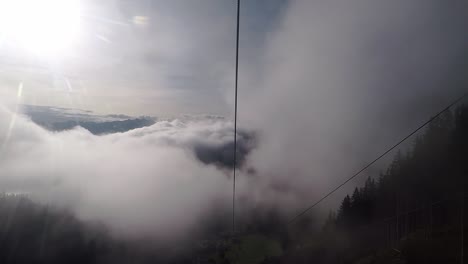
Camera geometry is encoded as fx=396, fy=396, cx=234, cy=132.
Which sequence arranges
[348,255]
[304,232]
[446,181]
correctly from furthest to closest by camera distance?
[304,232] → [348,255] → [446,181]

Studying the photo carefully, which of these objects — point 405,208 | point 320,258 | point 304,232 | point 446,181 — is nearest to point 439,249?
point 446,181

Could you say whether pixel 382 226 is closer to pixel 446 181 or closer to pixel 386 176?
pixel 386 176

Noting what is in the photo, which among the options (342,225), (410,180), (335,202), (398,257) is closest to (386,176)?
(410,180)

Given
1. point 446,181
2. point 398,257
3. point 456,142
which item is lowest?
point 398,257

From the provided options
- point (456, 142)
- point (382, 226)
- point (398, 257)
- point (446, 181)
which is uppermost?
point (456, 142)

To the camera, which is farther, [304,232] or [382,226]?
[304,232]

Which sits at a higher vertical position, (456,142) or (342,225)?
(456,142)

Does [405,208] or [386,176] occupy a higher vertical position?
[386,176]

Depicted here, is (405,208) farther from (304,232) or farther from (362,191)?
(304,232)

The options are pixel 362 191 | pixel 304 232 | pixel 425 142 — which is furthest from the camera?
pixel 304 232
